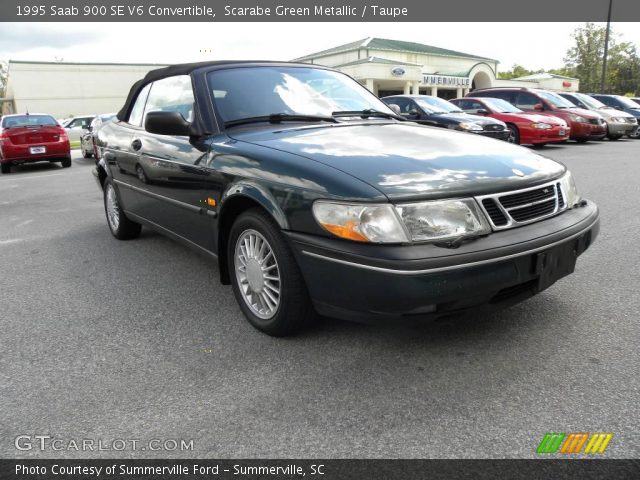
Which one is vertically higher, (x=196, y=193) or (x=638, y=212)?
(x=196, y=193)

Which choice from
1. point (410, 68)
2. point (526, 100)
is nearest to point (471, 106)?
point (526, 100)

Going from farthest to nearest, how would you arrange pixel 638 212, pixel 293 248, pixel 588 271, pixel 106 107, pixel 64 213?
pixel 106 107
pixel 64 213
pixel 638 212
pixel 588 271
pixel 293 248

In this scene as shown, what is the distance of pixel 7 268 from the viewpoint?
4.72 metres

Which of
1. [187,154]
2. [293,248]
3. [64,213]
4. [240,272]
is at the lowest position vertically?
[64,213]

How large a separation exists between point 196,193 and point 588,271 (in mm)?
2900

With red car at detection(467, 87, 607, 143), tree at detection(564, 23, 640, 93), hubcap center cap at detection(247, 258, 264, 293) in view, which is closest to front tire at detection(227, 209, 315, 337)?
hubcap center cap at detection(247, 258, 264, 293)

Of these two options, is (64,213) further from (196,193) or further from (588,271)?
(588,271)

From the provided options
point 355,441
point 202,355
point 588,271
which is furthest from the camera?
point 588,271

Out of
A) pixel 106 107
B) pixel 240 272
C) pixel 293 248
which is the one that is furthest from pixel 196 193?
pixel 106 107

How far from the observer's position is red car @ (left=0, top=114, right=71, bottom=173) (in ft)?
42.6

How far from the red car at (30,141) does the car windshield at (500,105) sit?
11169 mm

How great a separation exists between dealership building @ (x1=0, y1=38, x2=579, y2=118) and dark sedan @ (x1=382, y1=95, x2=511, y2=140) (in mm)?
27766

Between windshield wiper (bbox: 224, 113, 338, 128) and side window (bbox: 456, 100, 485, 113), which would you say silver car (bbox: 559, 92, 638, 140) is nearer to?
side window (bbox: 456, 100, 485, 113)

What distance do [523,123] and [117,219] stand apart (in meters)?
11.1
